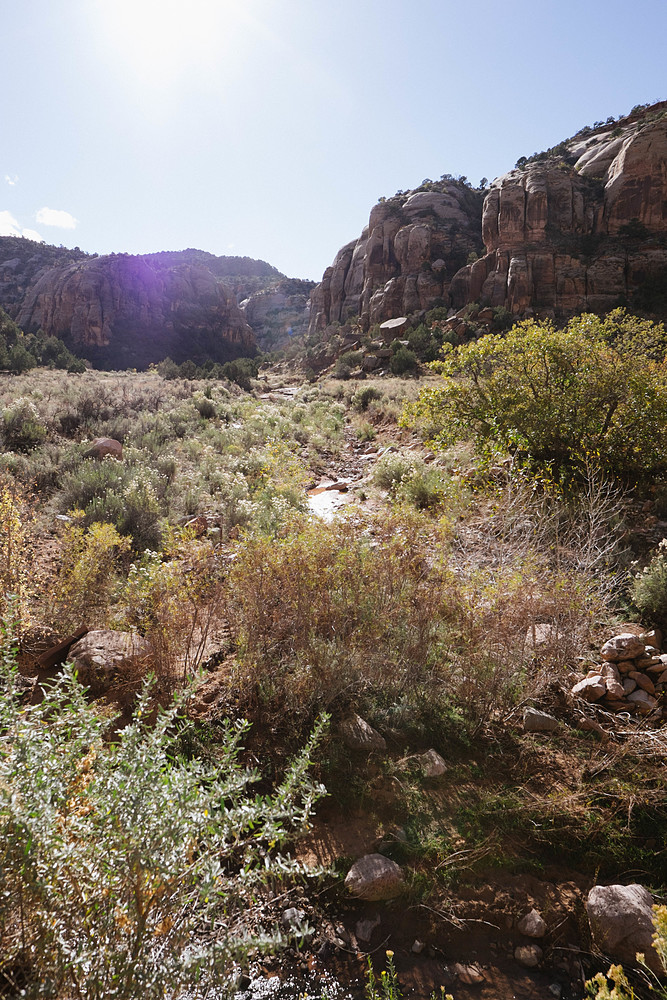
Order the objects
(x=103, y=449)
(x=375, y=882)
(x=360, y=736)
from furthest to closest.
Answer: (x=103, y=449)
(x=360, y=736)
(x=375, y=882)

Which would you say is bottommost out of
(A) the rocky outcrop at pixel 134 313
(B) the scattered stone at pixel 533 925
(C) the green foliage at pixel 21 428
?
(B) the scattered stone at pixel 533 925

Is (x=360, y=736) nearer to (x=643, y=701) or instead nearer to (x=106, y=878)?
(x=106, y=878)

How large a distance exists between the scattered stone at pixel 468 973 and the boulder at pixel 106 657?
2595mm

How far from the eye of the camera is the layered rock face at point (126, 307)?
127ft

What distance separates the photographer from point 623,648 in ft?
11.2

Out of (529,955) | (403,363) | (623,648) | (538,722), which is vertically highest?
(403,363)

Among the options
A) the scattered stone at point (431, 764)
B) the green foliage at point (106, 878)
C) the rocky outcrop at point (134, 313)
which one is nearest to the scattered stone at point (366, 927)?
the scattered stone at point (431, 764)

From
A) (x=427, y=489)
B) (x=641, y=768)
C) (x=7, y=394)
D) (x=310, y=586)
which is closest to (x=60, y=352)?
(x=7, y=394)

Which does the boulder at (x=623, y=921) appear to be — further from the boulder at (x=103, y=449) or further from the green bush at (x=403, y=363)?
the green bush at (x=403, y=363)

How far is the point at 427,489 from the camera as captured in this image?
6.58 metres

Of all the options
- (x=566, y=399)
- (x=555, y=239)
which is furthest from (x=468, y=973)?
(x=555, y=239)

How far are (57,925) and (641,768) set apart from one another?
3.25 meters

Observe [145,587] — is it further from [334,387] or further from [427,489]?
[334,387]

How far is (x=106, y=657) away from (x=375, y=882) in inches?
95.6
